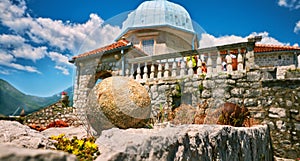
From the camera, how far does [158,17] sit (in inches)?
519

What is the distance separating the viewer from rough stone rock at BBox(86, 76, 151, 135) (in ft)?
11.1

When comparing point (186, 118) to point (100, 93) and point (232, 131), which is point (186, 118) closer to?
point (232, 131)

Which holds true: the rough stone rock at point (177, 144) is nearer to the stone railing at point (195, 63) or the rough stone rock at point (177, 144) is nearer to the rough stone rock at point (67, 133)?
the rough stone rock at point (67, 133)

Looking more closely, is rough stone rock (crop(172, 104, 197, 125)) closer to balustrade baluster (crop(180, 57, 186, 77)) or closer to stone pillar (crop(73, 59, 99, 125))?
balustrade baluster (crop(180, 57, 186, 77))

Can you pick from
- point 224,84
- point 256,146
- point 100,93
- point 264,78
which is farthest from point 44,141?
point 264,78

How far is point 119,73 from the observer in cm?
909

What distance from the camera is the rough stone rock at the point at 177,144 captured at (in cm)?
165

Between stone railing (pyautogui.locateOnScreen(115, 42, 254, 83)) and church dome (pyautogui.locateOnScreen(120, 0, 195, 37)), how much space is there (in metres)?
5.15

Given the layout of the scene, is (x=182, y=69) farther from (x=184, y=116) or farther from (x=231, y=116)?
(x=231, y=116)

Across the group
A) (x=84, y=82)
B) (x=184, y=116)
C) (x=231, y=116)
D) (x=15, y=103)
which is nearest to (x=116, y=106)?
(x=184, y=116)

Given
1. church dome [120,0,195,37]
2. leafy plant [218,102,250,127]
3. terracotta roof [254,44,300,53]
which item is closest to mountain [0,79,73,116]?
church dome [120,0,195,37]

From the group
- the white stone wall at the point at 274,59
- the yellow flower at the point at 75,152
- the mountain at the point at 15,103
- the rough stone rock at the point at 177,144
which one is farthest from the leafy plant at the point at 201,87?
the white stone wall at the point at 274,59

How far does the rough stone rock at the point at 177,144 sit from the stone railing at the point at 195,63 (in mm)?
3143

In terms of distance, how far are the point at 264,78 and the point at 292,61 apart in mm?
10821
